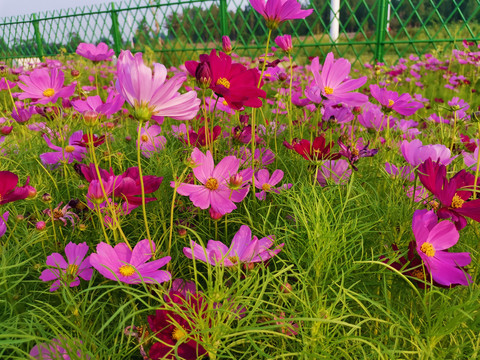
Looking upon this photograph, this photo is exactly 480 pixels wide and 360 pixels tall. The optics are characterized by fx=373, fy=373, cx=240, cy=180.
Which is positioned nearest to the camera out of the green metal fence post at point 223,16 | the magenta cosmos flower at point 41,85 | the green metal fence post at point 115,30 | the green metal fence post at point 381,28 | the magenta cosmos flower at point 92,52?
the magenta cosmos flower at point 41,85

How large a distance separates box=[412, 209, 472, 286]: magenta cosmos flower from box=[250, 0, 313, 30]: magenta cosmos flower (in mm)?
419

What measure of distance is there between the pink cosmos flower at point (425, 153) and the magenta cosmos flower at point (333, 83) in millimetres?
151

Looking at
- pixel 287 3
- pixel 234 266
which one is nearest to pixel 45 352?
pixel 234 266

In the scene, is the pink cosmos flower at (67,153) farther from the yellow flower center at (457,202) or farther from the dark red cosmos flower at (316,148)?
the yellow flower center at (457,202)

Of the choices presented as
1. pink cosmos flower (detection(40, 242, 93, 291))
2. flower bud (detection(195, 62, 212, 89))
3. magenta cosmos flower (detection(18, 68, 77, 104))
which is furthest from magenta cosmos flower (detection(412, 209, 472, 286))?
magenta cosmos flower (detection(18, 68, 77, 104))

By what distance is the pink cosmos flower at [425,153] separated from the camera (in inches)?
25.2

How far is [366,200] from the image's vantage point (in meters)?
0.75

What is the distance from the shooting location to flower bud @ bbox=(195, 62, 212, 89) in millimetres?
602

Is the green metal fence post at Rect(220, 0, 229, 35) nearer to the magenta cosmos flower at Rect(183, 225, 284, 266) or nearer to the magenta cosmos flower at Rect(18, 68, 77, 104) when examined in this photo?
the magenta cosmos flower at Rect(18, 68, 77, 104)

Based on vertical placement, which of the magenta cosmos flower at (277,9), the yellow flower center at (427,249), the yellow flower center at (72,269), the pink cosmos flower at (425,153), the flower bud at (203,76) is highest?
the magenta cosmos flower at (277,9)

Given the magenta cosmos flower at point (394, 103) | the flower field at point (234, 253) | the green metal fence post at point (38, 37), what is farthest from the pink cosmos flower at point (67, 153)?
the green metal fence post at point (38, 37)

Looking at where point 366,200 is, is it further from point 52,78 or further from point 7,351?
point 52,78

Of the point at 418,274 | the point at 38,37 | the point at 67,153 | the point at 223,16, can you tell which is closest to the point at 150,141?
the point at 67,153

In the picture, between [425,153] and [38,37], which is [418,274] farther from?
[38,37]
